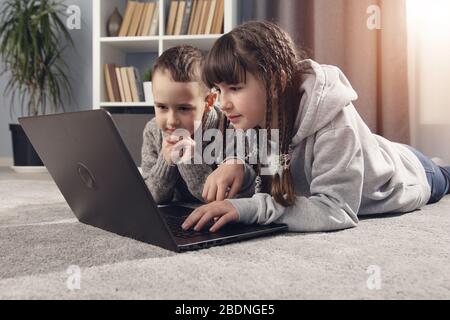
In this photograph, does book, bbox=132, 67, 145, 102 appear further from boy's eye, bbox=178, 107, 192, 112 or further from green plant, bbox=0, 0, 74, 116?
boy's eye, bbox=178, 107, 192, 112

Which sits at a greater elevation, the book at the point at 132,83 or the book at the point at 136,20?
the book at the point at 136,20

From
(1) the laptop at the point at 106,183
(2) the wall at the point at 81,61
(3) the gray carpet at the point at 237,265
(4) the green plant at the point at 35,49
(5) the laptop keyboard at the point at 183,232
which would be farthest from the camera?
(2) the wall at the point at 81,61

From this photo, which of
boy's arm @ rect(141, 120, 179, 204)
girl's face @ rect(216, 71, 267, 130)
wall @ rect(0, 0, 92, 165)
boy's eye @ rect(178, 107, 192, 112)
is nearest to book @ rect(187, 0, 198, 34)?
wall @ rect(0, 0, 92, 165)

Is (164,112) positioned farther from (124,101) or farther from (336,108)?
(124,101)

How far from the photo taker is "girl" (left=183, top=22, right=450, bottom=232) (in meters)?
0.92

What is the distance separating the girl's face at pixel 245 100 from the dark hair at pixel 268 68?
1cm

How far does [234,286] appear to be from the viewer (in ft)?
1.89

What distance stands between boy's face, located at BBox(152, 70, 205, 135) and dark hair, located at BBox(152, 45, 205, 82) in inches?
0.4

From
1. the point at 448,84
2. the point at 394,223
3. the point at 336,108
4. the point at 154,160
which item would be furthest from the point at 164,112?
the point at 448,84

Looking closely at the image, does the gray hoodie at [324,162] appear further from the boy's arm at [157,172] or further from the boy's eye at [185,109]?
the boy's arm at [157,172]

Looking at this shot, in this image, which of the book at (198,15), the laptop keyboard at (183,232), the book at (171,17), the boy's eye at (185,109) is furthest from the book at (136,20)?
the laptop keyboard at (183,232)

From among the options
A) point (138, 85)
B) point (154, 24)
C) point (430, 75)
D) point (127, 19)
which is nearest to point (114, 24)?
point (127, 19)

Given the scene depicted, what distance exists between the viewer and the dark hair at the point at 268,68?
36.5 inches
